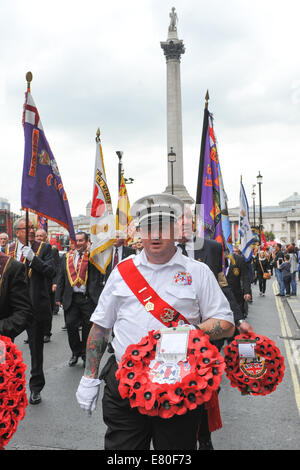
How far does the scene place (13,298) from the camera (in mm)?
3434

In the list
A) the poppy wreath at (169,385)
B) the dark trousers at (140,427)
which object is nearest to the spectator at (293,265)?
the dark trousers at (140,427)

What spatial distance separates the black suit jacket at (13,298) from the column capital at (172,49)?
5190cm

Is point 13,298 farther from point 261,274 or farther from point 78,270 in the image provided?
point 261,274

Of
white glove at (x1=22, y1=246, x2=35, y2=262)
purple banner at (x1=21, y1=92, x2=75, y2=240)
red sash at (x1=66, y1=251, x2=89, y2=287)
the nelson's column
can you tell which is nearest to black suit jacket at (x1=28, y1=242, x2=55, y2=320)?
white glove at (x1=22, y1=246, x2=35, y2=262)

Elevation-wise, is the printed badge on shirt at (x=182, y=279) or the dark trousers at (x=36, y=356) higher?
the printed badge on shirt at (x=182, y=279)

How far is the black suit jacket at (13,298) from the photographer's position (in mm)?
3357

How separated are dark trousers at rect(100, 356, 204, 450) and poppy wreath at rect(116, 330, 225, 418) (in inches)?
7.8

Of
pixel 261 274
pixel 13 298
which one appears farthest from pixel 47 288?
Answer: pixel 261 274

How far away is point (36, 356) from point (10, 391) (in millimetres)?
3051

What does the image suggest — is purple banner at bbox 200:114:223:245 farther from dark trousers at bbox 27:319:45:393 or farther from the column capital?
the column capital

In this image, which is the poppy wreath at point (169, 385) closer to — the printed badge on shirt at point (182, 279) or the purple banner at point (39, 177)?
the printed badge on shirt at point (182, 279)

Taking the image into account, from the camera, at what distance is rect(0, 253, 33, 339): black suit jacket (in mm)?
3357

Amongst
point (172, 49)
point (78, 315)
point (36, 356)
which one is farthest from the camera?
point (172, 49)
